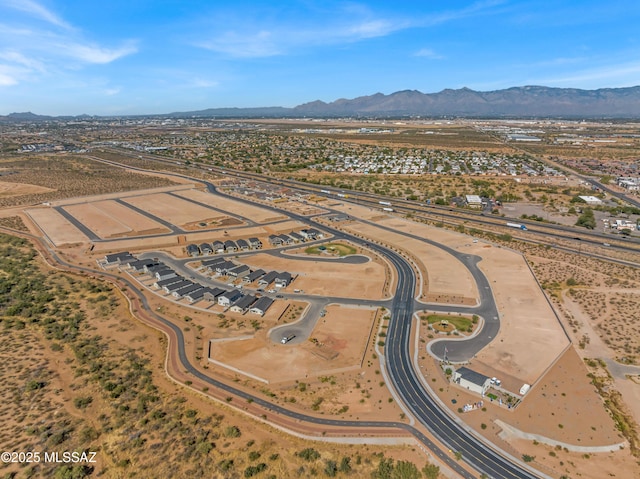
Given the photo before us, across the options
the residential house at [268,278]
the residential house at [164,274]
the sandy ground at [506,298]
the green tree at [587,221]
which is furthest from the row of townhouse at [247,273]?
the green tree at [587,221]

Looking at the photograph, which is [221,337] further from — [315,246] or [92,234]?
[92,234]

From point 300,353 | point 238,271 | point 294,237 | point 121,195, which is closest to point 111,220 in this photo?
point 121,195

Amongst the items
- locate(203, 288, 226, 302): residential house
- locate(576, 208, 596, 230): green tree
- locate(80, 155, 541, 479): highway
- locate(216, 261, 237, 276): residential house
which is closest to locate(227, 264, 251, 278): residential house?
locate(216, 261, 237, 276): residential house

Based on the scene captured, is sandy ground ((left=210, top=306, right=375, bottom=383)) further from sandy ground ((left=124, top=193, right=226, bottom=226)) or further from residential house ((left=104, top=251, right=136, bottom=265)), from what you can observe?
sandy ground ((left=124, top=193, right=226, bottom=226))

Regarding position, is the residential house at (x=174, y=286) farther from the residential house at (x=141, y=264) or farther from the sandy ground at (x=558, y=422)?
the sandy ground at (x=558, y=422)

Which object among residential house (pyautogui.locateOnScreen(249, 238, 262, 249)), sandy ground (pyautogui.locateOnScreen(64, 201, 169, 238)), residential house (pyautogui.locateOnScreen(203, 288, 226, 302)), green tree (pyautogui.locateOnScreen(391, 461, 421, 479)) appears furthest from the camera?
sandy ground (pyautogui.locateOnScreen(64, 201, 169, 238))

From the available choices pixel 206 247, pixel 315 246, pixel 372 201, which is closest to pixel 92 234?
pixel 206 247
